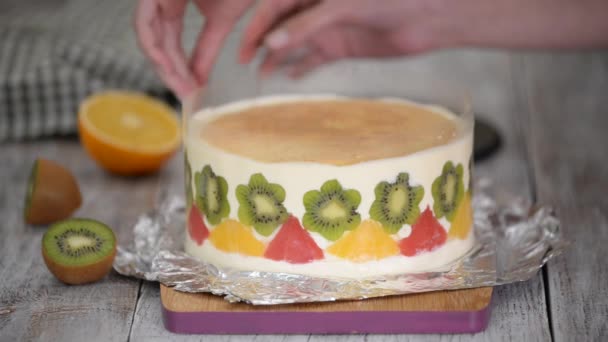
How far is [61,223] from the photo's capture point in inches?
68.5

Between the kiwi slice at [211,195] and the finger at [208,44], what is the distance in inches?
15.1

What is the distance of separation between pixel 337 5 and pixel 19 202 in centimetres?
90

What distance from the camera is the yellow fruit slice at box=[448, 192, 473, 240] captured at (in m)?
1.72

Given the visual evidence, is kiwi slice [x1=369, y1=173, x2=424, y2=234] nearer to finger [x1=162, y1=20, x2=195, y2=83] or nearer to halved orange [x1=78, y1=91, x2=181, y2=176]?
finger [x1=162, y1=20, x2=195, y2=83]

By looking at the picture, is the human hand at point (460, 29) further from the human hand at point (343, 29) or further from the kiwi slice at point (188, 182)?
the kiwi slice at point (188, 182)

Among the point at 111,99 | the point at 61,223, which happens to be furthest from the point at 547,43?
the point at 61,223

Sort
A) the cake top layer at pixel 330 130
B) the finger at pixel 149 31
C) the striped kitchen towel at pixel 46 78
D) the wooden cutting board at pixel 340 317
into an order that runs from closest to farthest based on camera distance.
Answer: the wooden cutting board at pixel 340 317 → the cake top layer at pixel 330 130 → the finger at pixel 149 31 → the striped kitchen towel at pixel 46 78

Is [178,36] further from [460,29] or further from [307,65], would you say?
[460,29]

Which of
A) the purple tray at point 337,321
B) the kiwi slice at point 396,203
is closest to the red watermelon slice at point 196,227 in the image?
the purple tray at point 337,321

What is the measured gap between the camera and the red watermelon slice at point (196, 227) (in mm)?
1729

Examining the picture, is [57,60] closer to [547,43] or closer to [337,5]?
[337,5]

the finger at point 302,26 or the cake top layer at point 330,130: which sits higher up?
the finger at point 302,26

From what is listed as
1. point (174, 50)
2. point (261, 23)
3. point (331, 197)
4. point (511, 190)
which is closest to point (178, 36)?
point (174, 50)

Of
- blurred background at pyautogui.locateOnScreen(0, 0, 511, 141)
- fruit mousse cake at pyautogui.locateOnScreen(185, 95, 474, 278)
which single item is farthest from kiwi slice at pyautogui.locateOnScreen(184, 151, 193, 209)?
blurred background at pyautogui.locateOnScreen(0, 0, 511, 141)
